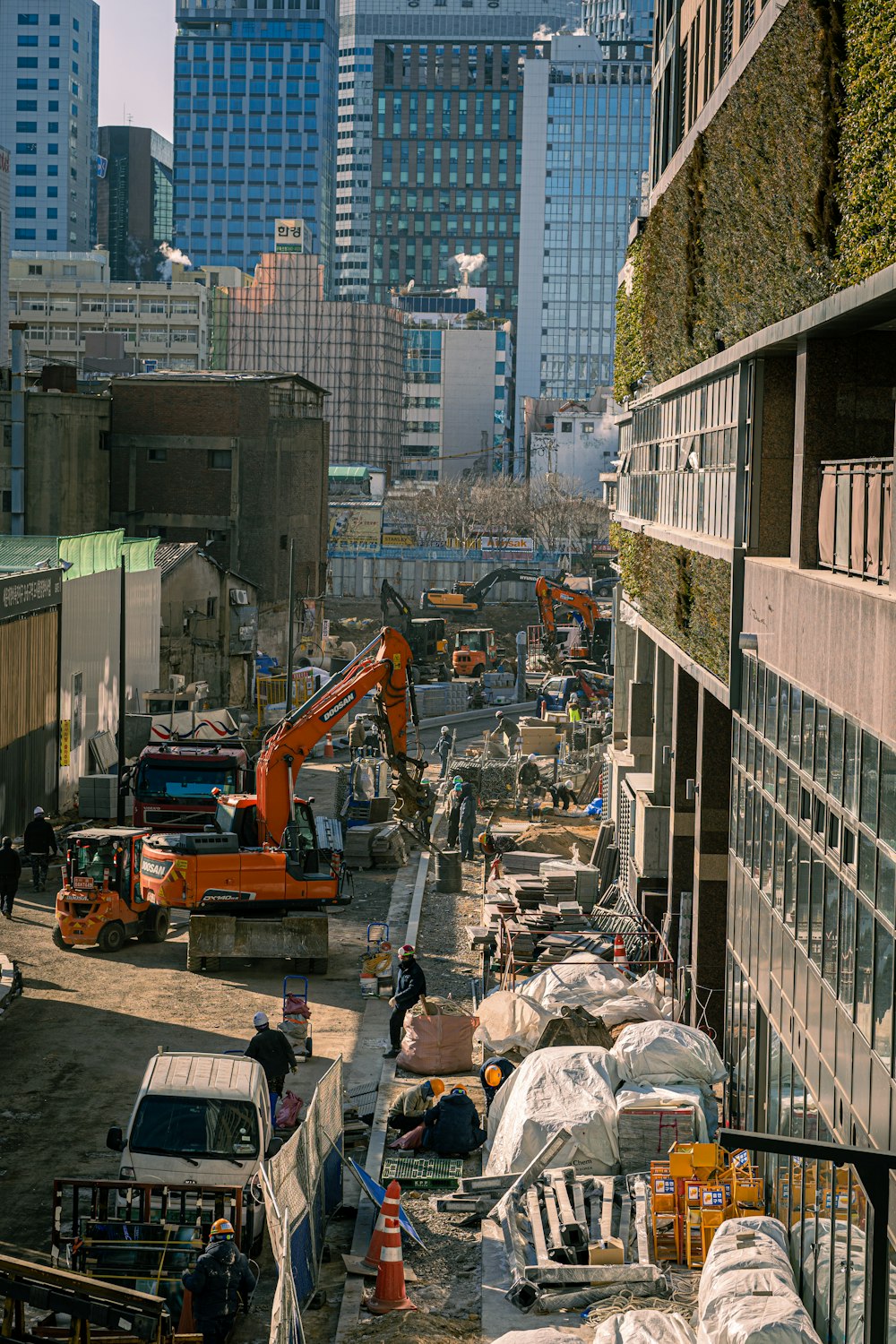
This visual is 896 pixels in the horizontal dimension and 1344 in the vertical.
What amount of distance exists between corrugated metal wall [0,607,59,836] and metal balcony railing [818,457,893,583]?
2190 centimetres

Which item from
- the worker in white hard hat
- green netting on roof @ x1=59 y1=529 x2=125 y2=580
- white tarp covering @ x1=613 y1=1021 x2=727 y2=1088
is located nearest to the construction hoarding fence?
white tarp covering @ x1=613 y1=1021 x2=727 y2=1088

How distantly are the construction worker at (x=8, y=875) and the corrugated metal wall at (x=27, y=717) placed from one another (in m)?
5.37

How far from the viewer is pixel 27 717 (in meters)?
35.6

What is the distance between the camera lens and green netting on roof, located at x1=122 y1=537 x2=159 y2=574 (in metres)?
46.8

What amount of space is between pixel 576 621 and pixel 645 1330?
63.8m

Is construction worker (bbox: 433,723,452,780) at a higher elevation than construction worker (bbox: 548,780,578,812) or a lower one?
higher

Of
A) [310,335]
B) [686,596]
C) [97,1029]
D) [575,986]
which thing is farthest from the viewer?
[310,335]

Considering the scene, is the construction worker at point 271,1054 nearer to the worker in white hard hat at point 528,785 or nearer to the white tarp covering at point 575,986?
the white tarp covering at point 575,986

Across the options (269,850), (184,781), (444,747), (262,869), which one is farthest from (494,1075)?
(444,747)

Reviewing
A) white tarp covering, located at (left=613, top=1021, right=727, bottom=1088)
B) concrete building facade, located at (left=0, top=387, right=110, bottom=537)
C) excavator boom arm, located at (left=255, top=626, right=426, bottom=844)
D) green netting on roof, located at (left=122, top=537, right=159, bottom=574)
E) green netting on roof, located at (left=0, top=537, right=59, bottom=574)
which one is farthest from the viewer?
concrete building facade, located at (left=0, top=387, right=110, bottom=537)

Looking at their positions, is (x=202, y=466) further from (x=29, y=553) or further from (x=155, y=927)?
(x=155, y=927)

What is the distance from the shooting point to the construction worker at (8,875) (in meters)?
28.1

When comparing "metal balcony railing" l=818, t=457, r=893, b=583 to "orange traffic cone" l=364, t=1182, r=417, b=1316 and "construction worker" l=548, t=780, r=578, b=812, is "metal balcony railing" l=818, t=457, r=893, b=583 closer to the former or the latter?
"orange traffic cone" l=364, t=1182, r=417, b=1316

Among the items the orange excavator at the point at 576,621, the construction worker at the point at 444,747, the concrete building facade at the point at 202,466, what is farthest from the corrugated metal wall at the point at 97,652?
the orange excavator at the point at 576,621
